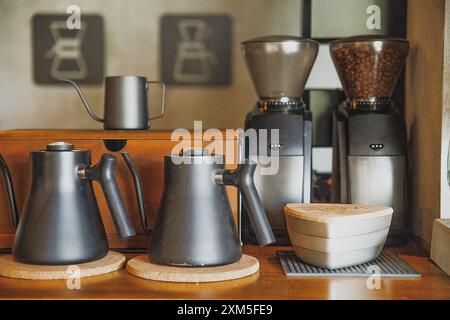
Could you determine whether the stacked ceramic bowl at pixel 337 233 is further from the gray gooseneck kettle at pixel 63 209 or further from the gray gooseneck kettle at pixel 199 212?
the gray gooseneck kettle at pixel 63 209

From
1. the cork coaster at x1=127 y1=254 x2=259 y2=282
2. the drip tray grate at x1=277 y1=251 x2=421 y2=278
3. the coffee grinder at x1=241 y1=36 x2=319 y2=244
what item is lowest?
the drip tray grate at x1=277 y1=251 x2=421 y2=278

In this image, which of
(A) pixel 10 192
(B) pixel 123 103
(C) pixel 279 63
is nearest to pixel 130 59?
(B) pixel 123 103

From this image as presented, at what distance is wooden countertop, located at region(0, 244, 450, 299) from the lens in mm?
1023

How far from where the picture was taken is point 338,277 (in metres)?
1.14

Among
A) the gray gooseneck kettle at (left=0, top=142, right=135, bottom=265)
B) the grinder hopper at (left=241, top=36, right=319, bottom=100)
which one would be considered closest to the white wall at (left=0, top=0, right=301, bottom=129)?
the grinder hopper at (left=241, top=36, right=319, bottom=100)

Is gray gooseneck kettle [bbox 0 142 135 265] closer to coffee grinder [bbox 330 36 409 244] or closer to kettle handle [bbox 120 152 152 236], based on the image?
kettle handle [bbox 120 152 152 236]

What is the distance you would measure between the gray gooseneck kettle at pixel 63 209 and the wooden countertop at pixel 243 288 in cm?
6

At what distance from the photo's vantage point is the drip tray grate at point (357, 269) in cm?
114

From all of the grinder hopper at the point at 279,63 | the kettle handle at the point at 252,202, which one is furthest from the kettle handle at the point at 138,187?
the grinder hopper at the point at 279,63

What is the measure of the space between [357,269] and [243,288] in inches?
9.1

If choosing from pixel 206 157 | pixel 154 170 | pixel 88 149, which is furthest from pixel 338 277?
pixel 88 149

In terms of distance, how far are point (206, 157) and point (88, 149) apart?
11.2 inches
